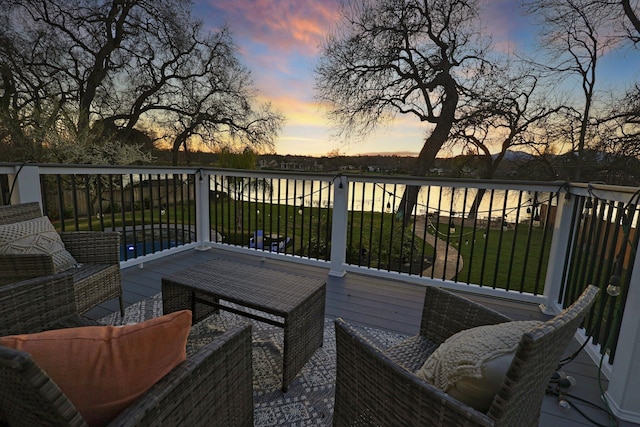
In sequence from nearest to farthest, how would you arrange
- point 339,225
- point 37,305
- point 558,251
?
point 37,305 < point 558,251 < point 339,225

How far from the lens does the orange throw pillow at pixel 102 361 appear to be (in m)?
→ 0.71

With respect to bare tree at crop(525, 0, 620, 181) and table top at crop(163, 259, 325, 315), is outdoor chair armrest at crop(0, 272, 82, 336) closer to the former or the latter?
table top at crop(163, 259, 325, 315)

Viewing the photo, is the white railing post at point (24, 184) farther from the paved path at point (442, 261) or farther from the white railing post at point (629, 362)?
the paved path at point (442, 261)

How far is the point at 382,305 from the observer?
2852 mm

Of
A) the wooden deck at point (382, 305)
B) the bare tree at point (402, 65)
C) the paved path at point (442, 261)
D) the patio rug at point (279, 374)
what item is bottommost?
the paved path at point (442, 261)

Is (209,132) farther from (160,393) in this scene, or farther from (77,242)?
(160,393)

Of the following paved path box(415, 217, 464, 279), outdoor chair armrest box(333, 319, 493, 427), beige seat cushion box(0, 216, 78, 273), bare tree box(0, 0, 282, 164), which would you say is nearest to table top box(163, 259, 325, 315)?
outdoor chair armrest box(333, 319, 493, 427)

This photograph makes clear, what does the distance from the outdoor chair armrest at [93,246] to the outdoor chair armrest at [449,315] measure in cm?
215

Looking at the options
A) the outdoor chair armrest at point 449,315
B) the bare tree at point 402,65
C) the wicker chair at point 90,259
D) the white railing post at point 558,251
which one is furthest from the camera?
the bare tree at point 402,65

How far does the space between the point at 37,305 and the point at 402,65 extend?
35.1 ft

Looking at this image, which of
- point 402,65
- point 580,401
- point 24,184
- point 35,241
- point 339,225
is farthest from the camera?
point 402,65

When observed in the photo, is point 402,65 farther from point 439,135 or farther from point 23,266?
point 23,266

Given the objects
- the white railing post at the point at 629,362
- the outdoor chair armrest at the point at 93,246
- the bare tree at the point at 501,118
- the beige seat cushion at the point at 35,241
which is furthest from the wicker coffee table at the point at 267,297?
the bare tree at the point at 501,118

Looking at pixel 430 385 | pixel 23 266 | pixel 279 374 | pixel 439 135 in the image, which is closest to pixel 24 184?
pixel 23 266
